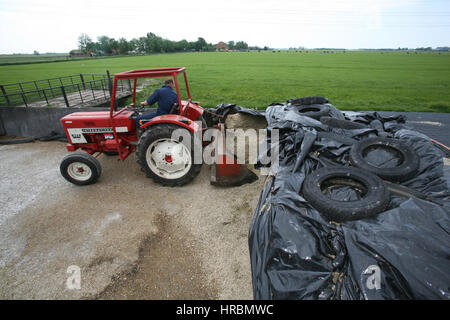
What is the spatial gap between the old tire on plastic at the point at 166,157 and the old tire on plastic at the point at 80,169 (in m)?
0.97

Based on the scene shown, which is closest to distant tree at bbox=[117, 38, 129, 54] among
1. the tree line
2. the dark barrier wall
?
the tree line

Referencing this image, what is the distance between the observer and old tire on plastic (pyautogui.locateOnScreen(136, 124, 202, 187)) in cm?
416

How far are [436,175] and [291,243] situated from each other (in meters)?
2.71

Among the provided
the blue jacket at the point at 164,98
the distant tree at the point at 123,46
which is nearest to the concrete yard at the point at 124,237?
the blue jacket at the point at 164,98

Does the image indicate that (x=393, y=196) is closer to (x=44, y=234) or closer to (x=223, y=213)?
(x=223, y=213)

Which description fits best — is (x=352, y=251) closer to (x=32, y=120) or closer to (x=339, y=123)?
(x=339, y=123)

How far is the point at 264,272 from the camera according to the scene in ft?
7.38

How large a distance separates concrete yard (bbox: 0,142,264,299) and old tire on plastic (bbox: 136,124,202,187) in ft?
0.84

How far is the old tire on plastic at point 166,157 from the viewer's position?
4156 mm

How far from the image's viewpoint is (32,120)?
6977 mm

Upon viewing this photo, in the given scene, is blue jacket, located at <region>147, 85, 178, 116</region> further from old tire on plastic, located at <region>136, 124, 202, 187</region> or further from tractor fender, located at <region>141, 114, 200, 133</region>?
old tire on plastic, located at <region>136, 124, 202, 187</region>

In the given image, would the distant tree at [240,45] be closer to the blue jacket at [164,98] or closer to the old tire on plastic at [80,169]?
the blue jacket at [164,98]

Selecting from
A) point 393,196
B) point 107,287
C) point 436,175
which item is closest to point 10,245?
point 107,287
